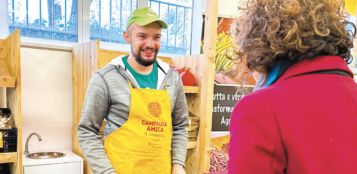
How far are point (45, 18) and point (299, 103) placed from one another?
9.19ft

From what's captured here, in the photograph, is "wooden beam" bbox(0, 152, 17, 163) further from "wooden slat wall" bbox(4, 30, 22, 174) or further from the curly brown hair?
the curly brown hair

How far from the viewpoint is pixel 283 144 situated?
61cm

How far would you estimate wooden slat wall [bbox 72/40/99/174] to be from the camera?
2281 mm

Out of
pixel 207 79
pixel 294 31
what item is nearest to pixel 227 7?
pixel 207 79

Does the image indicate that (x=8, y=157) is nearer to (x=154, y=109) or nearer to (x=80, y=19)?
(x=154, y=109)

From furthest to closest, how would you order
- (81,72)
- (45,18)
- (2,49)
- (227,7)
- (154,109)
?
(227,7) < (45,18) < (81,72) < (2,49) < (154,109)

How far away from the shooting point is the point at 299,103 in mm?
610

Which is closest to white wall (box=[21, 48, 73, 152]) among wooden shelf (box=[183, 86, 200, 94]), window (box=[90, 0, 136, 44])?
window (box=[90, 0, 136, 44])

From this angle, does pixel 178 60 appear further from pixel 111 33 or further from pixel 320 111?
pixel 320 111

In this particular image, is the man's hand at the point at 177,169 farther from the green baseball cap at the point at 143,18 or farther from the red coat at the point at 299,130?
the red coat at the point at 299,130

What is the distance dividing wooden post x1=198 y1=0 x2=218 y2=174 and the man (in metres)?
0.96

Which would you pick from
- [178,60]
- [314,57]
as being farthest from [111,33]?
[314,57]

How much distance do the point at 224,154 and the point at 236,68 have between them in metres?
2.19

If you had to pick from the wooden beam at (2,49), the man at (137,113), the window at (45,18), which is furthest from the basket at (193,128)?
the wooden beam at (2,49)
